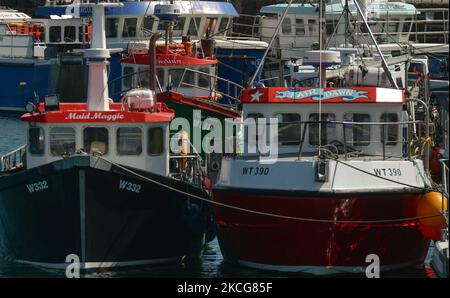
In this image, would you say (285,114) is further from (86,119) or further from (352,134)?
(86,119)

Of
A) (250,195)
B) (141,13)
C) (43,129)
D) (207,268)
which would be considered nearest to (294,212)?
(250,195)

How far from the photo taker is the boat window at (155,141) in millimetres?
30594

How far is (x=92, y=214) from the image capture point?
29750 millimetres

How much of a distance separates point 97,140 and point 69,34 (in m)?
41.1

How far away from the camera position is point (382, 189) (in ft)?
95.5

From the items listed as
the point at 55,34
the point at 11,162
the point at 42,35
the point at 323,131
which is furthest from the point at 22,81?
the point at 323,131

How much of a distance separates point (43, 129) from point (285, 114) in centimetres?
473

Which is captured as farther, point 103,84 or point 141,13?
point 141,13

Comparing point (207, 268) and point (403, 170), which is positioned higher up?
point (403, 170)

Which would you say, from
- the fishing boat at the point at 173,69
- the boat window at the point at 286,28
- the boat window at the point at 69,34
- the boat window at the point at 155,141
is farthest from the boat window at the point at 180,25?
the boat window at the point at 155,141

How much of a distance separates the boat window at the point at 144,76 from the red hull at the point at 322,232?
9.72 m

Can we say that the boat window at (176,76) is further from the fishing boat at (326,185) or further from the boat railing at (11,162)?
the fishing boat at (326,185)

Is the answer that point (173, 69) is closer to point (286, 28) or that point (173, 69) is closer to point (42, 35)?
point (286, 28)
